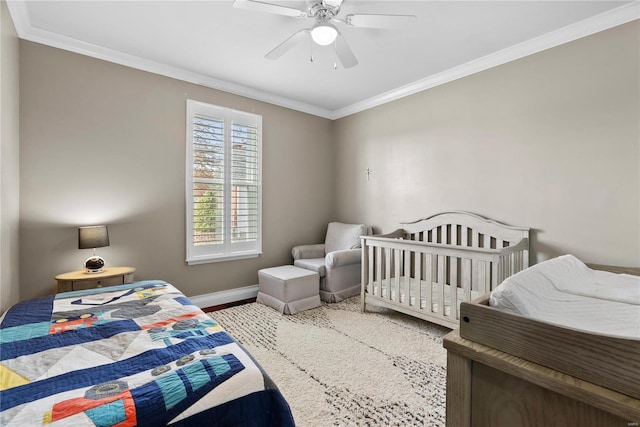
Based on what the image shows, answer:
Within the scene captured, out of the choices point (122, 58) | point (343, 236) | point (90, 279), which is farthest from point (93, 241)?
point (343, 236)

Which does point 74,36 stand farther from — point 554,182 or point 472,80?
point 554,182

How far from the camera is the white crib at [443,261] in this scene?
7.36 ft

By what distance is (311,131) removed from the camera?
432cm

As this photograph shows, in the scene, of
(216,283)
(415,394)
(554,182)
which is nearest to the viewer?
(415,394)

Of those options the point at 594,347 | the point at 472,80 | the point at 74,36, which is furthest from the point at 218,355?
the point at 472,80

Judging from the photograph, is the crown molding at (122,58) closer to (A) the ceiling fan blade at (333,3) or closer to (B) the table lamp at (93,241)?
(B) the table lamp at (93,241)

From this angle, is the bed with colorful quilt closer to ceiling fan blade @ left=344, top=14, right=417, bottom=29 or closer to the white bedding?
the white bedding

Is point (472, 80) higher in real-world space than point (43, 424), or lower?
higher

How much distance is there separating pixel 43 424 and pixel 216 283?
2.71 metres

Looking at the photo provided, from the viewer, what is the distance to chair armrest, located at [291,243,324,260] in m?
3.91

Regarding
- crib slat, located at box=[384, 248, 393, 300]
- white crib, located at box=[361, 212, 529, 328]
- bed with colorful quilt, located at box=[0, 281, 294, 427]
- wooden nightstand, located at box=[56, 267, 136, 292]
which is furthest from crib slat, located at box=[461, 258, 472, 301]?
wooden nightstand, located at box=[56, 267, 136, 292]

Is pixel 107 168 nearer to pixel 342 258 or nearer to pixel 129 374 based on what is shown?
pixel 129 374

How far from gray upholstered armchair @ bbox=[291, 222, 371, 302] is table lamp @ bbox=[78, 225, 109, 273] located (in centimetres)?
208

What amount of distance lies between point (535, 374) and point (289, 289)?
8.53 feet
